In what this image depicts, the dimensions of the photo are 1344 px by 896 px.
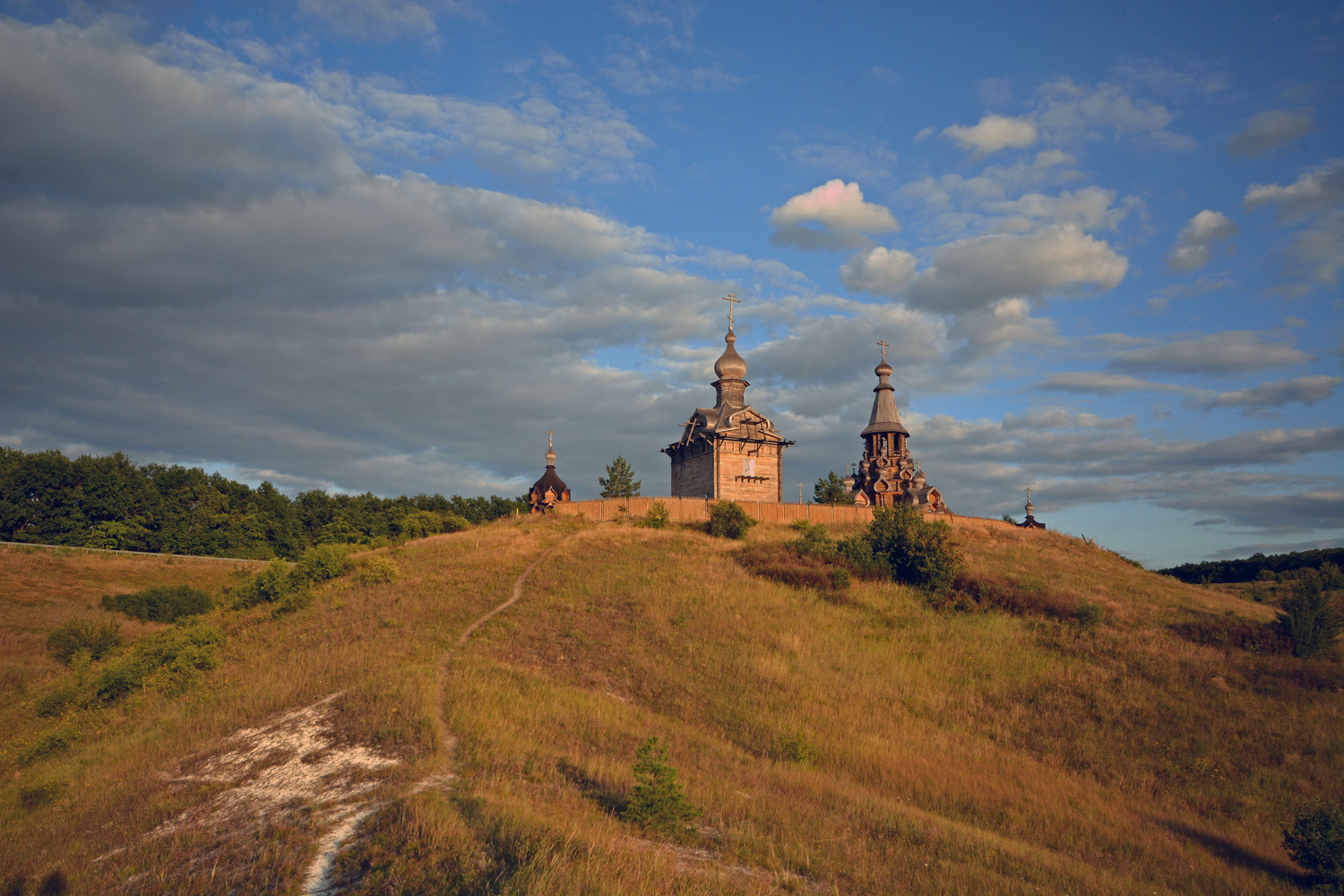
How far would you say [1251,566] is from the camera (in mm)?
66438

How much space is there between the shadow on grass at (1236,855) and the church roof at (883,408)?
55741 millimetres

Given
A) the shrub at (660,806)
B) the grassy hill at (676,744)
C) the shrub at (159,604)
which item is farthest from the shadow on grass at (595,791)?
the shrub at (159,604)

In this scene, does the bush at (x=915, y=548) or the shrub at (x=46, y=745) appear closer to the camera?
the shrub at (x=46, y=745)

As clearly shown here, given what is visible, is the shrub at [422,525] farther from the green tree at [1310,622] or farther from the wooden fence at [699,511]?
the green tree at [1310,622]

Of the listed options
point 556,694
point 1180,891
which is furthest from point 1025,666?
point 556,694

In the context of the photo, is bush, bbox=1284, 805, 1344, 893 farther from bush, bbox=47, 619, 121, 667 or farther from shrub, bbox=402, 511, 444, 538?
shrub, bbox=402, 511, 444, 538

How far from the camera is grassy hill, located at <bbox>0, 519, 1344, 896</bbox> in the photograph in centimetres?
990

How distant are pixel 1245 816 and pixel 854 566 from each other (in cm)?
1949

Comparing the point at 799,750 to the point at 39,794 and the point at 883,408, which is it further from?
the point at 883,408

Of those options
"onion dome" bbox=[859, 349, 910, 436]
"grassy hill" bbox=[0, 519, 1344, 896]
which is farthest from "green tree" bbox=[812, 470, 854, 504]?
"grassy hill" bbox=[0, 519, 1344, 896]

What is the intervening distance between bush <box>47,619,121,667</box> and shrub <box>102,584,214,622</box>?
8.45 m

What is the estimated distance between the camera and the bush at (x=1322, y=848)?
12.0 m

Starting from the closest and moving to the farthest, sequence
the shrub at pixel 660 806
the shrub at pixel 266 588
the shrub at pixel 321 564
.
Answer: the shrub at pixel 660 806, the shrub at pixel 266 588, the shrub at pixel 321 564

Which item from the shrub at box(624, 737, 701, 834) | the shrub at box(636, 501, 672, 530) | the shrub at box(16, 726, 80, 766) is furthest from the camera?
the shrub at box(636, 501, 672, 530)
